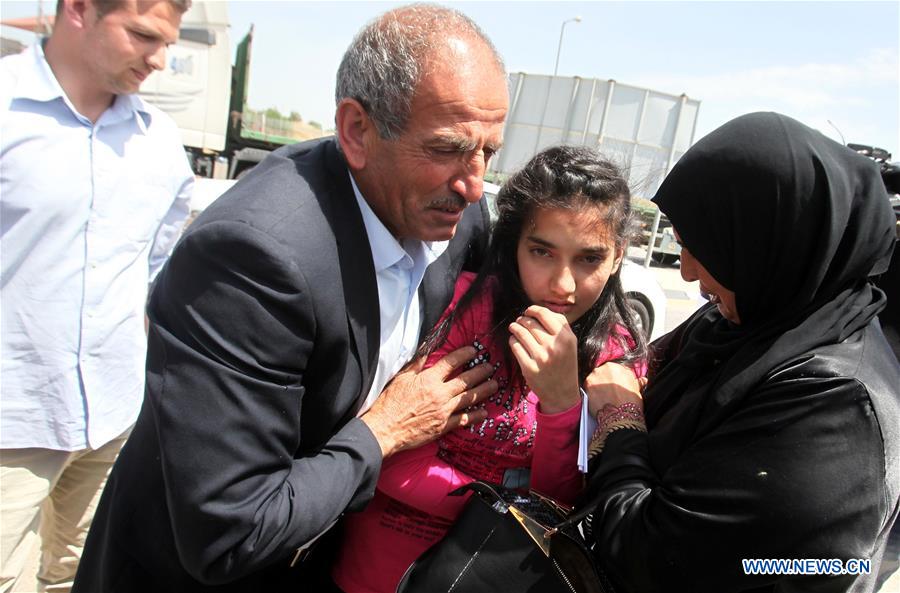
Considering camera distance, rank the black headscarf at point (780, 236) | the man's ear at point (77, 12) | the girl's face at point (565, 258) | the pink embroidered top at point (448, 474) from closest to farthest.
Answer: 1. the black headscarf at point (780, 236)
2. the pink embroidered top at point (448, 474)
3. the girl's face at point (565, 258)
4. the man's ear at point (77, 12)

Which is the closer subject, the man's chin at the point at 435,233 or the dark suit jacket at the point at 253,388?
the dark suit jacket at the point at 253,388

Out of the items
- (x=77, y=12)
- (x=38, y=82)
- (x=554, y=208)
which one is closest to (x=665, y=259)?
(x=554, y=208)

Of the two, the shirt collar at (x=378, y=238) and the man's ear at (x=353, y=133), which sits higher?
the man's ear at (x=353, y=133)

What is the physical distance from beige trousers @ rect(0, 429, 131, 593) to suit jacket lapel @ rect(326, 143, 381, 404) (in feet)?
4.56

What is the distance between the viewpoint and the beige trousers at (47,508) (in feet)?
6.57

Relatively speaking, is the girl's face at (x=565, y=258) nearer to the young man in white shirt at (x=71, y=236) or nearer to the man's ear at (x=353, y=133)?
the man's ear at (x=353, y=133)

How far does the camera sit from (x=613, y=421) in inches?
58.8

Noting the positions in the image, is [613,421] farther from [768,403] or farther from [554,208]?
[554,208]

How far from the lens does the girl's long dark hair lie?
169 cm

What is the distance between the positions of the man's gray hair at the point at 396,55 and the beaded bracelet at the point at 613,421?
83 centimetres

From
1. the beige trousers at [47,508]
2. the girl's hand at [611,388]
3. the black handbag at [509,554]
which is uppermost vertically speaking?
the girl's hand at [611,388]

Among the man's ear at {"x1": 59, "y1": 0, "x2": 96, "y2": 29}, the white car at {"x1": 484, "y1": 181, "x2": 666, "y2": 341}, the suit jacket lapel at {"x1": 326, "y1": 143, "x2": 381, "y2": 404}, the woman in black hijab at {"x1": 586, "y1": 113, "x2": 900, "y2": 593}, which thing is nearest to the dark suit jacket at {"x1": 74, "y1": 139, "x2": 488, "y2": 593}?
the suit jacket lapel at {"x1": 326, "y1": 143, "x2": 381, "y2": 404}

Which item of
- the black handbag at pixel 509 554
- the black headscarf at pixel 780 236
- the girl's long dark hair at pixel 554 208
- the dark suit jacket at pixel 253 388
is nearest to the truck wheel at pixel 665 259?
the girl's long dark hair at pixel 554 208

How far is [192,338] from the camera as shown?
3.76 ft
